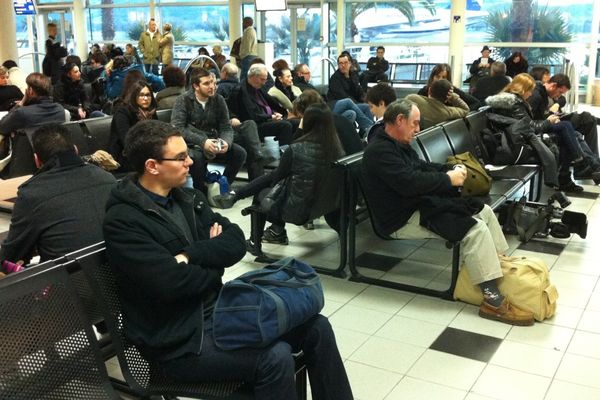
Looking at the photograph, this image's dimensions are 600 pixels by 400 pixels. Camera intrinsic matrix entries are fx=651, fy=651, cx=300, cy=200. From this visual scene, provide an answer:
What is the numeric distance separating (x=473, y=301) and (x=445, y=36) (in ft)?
40.0

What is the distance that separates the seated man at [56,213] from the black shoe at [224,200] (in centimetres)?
284

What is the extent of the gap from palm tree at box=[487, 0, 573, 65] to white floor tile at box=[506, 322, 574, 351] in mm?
11889

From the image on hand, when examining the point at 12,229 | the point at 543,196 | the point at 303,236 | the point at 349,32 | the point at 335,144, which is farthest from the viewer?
the point at 349,32

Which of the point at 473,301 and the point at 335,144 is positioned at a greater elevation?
the point at 335,144

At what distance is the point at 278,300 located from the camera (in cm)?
231

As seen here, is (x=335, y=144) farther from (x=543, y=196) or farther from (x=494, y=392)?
(x=543, y=196)

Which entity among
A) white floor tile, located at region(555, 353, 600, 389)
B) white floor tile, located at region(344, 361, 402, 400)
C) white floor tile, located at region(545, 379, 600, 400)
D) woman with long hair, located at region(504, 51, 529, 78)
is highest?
→ woman with long hair, located at region(504, 51, 529, 78)

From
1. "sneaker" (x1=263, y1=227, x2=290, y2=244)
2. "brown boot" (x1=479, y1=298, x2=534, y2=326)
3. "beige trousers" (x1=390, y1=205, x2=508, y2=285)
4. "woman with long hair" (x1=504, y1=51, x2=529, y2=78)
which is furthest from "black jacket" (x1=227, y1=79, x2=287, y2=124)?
"woman with long hair" (x1=504, y1=51, x2=529, y2=78)

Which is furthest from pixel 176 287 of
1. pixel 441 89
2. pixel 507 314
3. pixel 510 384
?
pixel 441 89

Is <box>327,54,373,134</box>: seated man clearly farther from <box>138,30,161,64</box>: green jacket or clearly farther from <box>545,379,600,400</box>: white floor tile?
<box>138,30,161,64</box>: green jacket

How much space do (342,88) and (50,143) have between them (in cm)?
662

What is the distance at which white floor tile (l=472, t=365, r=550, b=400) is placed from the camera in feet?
9.85

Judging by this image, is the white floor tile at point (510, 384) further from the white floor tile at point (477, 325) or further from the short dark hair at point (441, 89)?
the short dark hair at point (441, 89)

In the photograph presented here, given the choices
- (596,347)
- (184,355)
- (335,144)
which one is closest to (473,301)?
(596,347)
